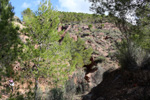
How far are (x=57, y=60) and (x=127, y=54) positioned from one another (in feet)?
16.8

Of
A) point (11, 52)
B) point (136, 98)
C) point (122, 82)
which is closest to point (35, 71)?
point (11, 52)

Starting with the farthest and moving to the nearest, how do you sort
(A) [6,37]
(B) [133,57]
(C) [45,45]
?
1. (C) [45,45]
2. (B) [133,57]
3. (A) [6,37]

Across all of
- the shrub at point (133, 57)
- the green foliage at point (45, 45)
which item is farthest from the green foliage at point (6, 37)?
the shrub at point (133, 57)

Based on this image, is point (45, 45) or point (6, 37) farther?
point (45, 45)

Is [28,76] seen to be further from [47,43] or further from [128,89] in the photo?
[128,89]

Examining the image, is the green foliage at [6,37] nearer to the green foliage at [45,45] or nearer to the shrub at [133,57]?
the green foliage at [45,45]

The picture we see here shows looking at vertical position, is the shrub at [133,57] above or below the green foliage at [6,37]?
below

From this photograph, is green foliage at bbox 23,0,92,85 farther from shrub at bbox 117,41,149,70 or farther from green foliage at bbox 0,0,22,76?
shrub at bbox 117,41,149,70

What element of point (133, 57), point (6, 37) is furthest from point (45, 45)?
point (133, 57)

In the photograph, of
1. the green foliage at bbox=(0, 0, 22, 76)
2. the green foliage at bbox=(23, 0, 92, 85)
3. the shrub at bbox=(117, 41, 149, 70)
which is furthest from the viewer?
the green foliage at bbox=(23, 0, 92, 85)

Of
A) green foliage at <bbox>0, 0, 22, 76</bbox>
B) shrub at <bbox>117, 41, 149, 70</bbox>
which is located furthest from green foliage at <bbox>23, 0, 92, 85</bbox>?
shrub at <bbox>117, 41, 149, 70</bbox>

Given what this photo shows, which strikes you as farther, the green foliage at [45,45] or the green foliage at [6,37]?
the green foliage at [45,45]

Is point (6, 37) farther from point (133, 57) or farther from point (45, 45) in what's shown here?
point (133, 57)

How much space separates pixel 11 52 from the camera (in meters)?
5.22
